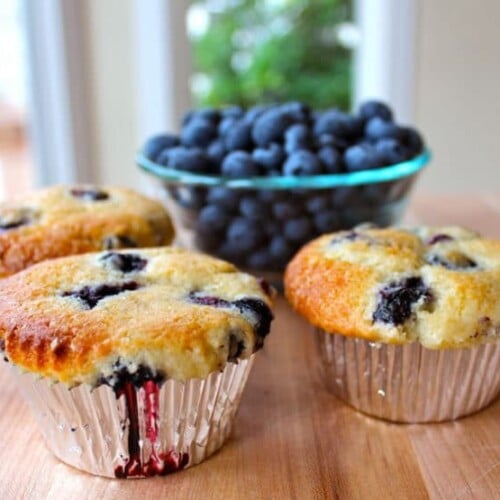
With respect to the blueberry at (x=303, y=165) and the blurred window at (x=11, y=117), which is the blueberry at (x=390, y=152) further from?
the blurred window at (x=11, y=117)

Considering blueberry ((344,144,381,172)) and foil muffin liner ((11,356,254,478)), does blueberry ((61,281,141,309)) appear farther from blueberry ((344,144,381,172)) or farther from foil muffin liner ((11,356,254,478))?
blueberry ((344,144,381,172))

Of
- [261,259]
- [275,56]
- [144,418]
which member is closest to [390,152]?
[261,259]

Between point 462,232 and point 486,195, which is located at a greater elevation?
point 462,232

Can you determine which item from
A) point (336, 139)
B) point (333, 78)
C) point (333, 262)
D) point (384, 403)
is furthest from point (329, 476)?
point (333, 78)

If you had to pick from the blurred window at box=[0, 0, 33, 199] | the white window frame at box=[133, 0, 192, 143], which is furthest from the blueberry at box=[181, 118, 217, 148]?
the blurred window at box=[0, 0, 33, 199]

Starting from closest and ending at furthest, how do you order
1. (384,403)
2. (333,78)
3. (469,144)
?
→ (384,403), (469,144), (333,78)

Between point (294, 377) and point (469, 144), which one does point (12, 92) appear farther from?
point (294, 377)

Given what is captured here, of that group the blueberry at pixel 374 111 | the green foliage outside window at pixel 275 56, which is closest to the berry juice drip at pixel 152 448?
the blueberry at pixel 374 111

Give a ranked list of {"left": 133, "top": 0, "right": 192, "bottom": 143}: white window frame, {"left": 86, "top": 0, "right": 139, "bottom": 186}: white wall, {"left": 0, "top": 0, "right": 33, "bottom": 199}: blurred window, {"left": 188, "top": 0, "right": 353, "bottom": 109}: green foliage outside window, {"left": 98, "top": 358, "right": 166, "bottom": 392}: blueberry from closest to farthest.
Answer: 1. {"left": 98, "top": 358, "right": 166, "bottom": 392}: blueberry
2. {"left": 133, "top": 0, "right": 192, "bottom": 143}: white window frame
3. {"left": 86, "top": 0, "right": 139, "bottom": 186}: white wall
4. {"left": 0, "top": 0, "right": 33, "bottom": 199}: blurred window
5. {"left": 188, "top": 0, "right": 353, "bottom": 109}: green foliage outside window
